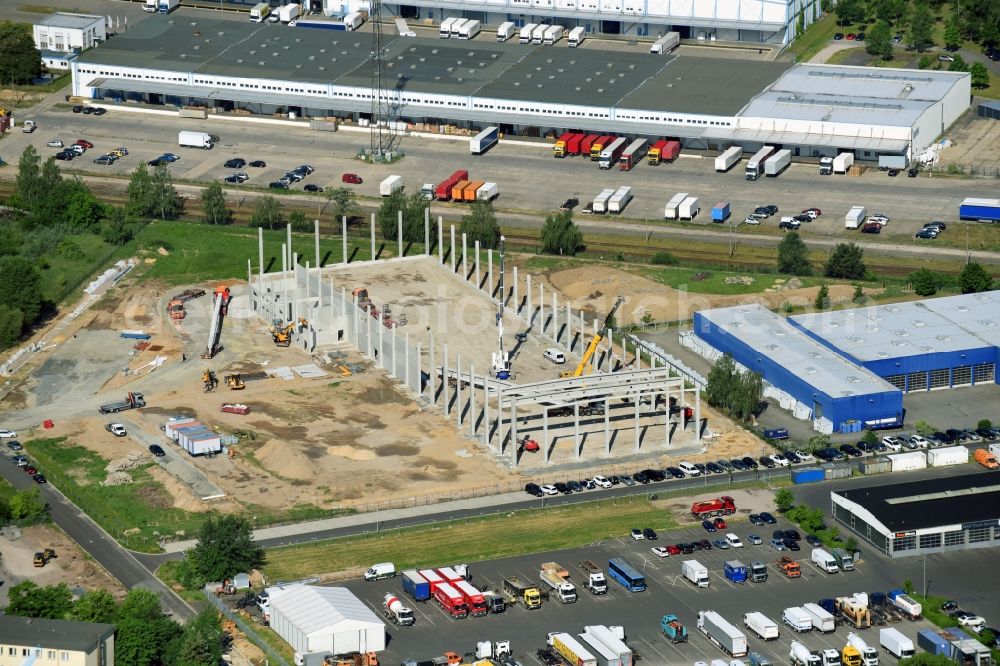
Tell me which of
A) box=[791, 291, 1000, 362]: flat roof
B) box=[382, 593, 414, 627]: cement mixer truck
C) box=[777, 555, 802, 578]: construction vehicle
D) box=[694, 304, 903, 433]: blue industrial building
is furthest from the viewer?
box=[791, 291, 1000, 362]: flat roof

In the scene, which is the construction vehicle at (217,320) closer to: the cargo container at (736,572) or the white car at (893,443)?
the white car at (893,443)

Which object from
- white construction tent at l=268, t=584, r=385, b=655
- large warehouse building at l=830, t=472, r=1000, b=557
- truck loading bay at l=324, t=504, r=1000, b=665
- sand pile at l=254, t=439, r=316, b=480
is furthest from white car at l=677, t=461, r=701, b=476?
white construction tent at l=268, t=584, r=385, b=655

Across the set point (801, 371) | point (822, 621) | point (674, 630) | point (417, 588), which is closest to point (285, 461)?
point (417, 588)

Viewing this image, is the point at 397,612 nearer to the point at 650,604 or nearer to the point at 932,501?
the point at 650,604

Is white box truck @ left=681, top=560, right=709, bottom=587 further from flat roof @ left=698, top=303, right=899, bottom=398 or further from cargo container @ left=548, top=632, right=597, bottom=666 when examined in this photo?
flat roof @ left=698, top=303, right=899, bottom=398

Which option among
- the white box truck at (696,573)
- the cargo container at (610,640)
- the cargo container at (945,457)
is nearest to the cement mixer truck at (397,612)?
the cargo container at (610,640)
